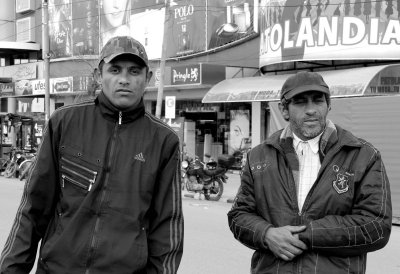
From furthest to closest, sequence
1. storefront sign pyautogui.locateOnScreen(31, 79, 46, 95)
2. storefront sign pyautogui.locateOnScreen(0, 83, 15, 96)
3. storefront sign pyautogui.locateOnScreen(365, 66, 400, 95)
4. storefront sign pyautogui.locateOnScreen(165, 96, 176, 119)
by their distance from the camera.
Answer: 1. storefront sign pyautogui.locateOnScreen(0, 83, 15, 96)
2. storefront sign pyautogui.locateOnScreen(31, 79, 46, 95)
3. storefront sign pyautogui.locateOnScreen(165, 96, 176, 119)
4. storefront sign pyautogui.locateOnScreen(365, 66, 400, 95)

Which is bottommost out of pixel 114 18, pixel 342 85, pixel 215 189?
pixel 215 189

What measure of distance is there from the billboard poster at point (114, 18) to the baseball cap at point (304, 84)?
25399 millimetres

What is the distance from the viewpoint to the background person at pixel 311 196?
106 inches

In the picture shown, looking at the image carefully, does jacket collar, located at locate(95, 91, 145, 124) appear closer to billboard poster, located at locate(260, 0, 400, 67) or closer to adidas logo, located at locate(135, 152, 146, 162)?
adidas logo, located at locate(135, 152, 146, 162)

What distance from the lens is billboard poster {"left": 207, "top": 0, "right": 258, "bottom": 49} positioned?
68.4ft

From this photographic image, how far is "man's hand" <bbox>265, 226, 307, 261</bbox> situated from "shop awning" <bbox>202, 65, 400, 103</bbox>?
1277cm

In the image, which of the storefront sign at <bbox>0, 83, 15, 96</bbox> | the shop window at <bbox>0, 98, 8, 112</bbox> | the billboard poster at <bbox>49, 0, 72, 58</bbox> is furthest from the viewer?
the shop window at <bbox>0, 98, 8, 112</bbox>

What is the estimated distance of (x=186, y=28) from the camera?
2380cm

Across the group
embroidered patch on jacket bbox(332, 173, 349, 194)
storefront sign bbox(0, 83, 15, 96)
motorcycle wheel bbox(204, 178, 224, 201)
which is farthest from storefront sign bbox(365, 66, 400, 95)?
storefront sign bbox(0, 83, 15, 96)

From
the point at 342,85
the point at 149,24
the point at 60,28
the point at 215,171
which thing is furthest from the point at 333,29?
the point at 60,28

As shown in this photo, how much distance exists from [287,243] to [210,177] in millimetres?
11613

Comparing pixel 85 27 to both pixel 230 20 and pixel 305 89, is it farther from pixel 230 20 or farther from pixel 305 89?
pixel 305 89

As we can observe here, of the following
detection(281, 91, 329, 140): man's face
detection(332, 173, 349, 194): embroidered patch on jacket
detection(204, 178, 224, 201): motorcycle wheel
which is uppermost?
detection(281, 91, 329, 140): man's face

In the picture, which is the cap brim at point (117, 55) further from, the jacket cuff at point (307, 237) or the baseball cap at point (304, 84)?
the jacket cuff at point (307, 237)
